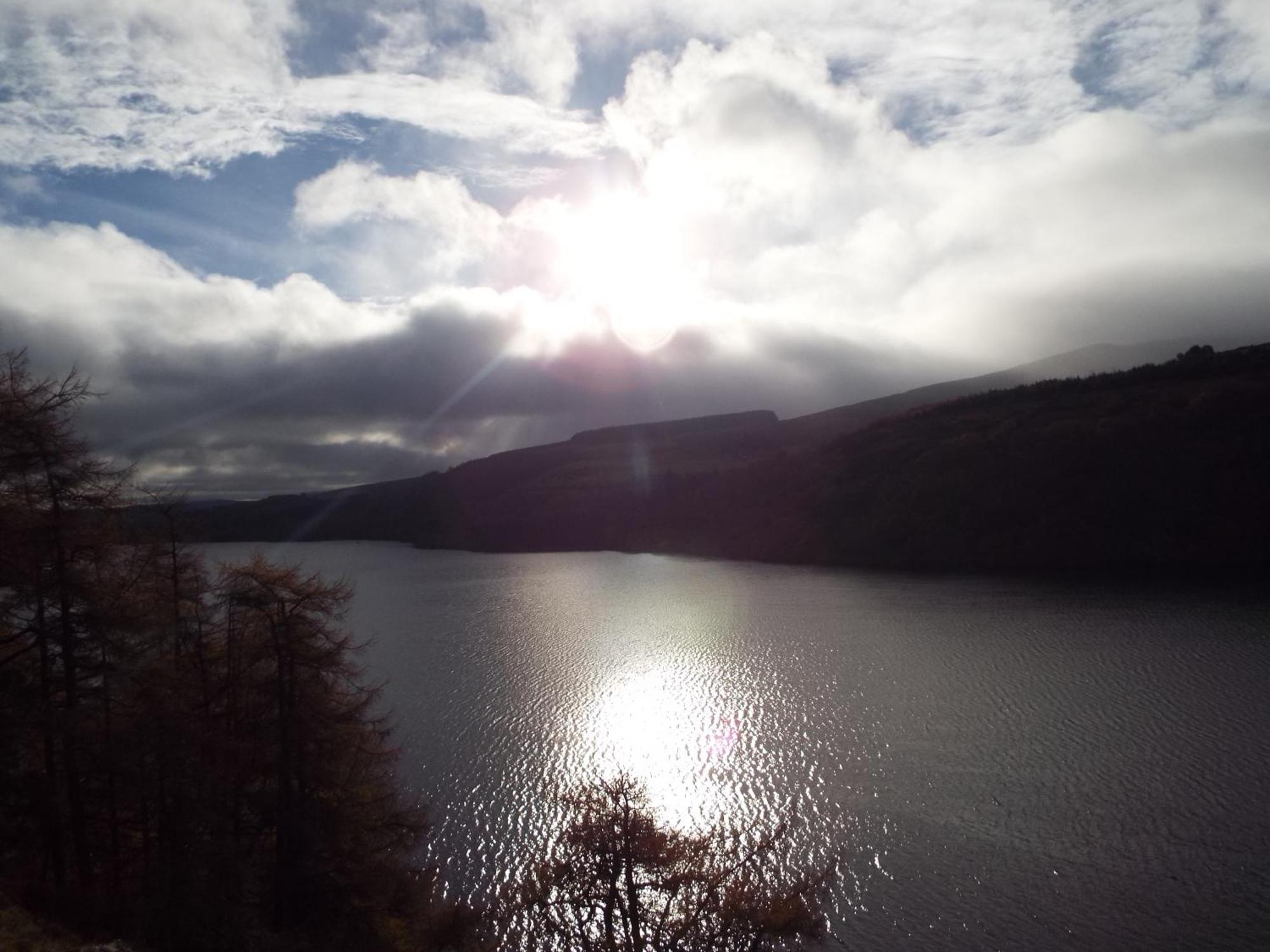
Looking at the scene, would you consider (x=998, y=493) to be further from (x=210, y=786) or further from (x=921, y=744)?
(x=210, y=786)

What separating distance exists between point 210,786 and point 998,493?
68.0 meters

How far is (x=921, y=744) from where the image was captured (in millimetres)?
24438

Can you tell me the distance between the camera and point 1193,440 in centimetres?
6538

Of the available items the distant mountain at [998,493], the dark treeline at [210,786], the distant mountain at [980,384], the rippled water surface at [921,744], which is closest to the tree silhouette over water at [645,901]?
the dark treeline at [210,786]

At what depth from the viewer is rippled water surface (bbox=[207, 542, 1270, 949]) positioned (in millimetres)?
16297

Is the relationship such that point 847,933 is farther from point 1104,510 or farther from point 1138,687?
point 1104,510

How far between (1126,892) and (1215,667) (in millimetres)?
18031

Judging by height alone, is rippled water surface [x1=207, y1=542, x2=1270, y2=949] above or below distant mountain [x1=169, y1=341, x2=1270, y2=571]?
below

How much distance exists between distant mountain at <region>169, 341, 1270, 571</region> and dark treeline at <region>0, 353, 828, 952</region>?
187 ft

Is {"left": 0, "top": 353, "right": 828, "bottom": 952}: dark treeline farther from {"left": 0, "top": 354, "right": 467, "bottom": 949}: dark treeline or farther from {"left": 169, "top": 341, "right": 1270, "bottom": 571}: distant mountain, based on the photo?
{"left": 169, "top": 341, "right": 1270, "bottom": 571}: distant mountain

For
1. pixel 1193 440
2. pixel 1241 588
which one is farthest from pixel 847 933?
pixel 1193 440

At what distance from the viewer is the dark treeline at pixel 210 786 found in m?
12.3

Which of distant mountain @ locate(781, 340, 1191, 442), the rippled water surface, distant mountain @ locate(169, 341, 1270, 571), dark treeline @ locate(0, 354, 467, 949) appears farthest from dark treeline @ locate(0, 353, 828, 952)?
distant mountain @ locate(781, 340, 1191, 442)

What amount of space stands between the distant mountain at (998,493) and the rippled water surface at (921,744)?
16116 millimetres
